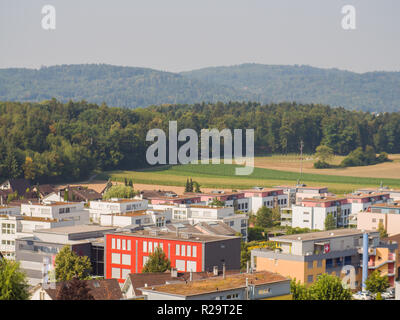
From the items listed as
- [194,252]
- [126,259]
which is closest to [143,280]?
[194,252]

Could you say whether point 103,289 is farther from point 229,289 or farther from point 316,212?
point 316,212

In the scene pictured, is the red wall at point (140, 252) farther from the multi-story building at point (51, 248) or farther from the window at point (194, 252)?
the multi-story building at point (51, 248)

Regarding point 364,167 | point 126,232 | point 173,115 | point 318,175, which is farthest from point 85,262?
point 173,115

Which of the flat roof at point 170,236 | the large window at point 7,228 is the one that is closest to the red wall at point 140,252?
the flat roof at point 170,236

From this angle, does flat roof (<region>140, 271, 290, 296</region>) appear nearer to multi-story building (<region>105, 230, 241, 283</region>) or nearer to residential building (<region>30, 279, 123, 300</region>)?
residential building (<region>30, 279, 123, 300</region>)

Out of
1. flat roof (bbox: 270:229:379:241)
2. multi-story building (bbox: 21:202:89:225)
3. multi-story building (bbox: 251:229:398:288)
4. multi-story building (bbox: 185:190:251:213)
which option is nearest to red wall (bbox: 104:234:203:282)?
multi-story building (bbox: 251:229:398:288)
